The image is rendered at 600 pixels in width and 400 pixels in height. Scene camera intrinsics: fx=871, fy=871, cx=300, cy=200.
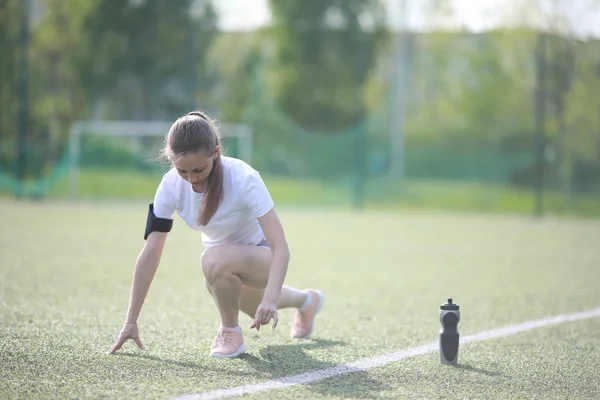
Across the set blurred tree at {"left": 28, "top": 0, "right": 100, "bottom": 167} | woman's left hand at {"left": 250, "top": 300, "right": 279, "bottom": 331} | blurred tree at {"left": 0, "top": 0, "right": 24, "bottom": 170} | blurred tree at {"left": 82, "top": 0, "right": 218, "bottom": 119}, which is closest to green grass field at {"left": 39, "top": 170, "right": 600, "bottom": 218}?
blurred tree at {"left": 0, "top": 0, "right": 24, "bottom": 170}

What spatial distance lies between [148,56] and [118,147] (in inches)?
269

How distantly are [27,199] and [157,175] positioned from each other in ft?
9.73

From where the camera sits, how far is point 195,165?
407 centimetres

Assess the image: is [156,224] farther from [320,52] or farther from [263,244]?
[320,52]

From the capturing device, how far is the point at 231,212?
436cm

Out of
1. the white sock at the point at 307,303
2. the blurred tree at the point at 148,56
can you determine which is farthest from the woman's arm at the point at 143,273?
the blurred tree at the point at 148,56

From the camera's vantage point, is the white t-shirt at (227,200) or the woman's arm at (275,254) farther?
the white t-shirt at (227,200)

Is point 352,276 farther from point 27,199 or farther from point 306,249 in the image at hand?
point 27,199

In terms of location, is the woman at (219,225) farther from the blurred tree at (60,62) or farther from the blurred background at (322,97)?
the blurred tree at (60,62)

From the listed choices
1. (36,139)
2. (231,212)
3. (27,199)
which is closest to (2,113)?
(36,139)

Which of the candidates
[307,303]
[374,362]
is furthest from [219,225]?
[374,362]

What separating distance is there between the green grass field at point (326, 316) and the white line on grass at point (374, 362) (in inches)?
3.0

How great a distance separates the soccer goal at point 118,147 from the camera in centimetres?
2050

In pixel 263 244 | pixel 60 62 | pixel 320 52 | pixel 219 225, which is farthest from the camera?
pixel 320 52
